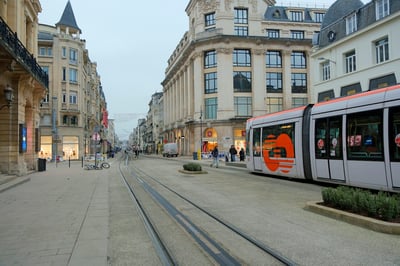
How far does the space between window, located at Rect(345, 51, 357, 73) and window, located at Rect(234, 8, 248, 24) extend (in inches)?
1339

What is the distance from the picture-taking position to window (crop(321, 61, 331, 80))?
30931 millimetres

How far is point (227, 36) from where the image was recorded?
5669 centimetres

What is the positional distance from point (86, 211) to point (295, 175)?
381 inches

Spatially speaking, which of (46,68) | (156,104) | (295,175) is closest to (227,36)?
(46,68)

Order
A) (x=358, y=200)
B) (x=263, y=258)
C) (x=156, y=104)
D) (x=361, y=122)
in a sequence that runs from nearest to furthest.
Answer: (x=263, y=258) → (x=358, y=200) → (x=361, y=122) → (x=156, y=104)

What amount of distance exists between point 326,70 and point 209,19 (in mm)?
33852

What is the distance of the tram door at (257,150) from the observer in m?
18.3

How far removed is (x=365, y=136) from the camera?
35.3 ft

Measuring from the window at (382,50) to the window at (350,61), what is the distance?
2436 mm

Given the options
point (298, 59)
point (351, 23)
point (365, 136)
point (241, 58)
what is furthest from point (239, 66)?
point (365, 136)

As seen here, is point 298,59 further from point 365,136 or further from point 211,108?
point 365,136

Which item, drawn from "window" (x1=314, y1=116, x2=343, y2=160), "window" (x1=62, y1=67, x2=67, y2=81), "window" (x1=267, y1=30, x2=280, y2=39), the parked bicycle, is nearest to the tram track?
"window" (x1=314, y1=116, x2=343, y2=160)

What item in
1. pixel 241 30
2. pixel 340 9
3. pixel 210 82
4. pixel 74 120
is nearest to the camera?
pixel 340 9

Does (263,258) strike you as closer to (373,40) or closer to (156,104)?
(373,40)
